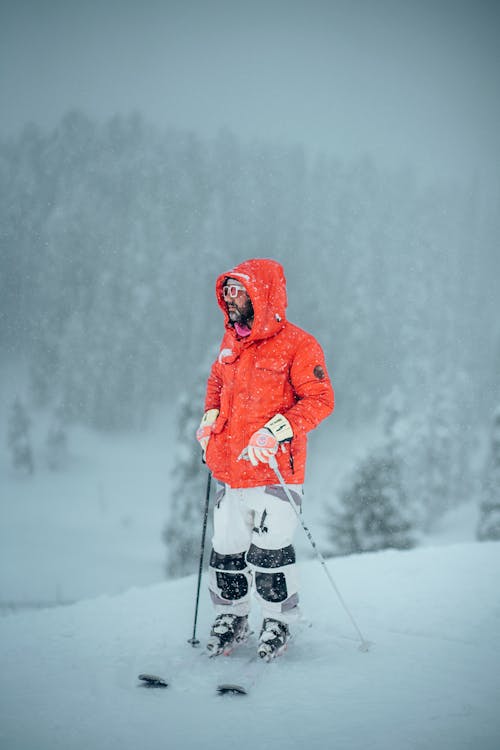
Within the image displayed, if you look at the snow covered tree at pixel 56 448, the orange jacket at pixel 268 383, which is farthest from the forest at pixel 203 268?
the orange jacket at pixel 268 383

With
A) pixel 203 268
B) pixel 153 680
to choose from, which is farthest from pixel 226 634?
pixel 203 268

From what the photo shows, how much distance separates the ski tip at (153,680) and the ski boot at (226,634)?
550mm

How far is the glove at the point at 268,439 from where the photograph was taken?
3.34m

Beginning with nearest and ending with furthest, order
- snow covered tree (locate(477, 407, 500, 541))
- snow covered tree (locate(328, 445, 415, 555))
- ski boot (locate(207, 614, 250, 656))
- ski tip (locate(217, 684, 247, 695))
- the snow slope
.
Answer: the snow slope
ski tip (locate(217, 684, 247, 695))
ski boot (locate(207, 614, 250, 656))
snow covered tree (locate(328, 445, 415, 555))
snow covered tree (locate(477, 407, 500, 541))

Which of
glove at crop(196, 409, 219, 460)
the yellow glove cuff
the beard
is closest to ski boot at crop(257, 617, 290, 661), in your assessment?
glove at crop(196, 409, 219, 460)

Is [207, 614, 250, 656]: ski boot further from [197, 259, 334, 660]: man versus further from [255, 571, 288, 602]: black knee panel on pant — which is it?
[255, 571, 288, 602]: black knee panel on pant

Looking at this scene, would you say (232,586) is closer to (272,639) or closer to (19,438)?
(272,639)

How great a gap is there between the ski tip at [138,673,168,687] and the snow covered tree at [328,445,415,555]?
1381 centimetres

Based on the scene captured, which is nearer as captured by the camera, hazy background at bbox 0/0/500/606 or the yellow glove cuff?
the yellow glove cuff

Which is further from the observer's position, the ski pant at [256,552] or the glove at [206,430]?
the glove at [206,430]

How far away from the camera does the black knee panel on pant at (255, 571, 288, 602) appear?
3508 millimetres

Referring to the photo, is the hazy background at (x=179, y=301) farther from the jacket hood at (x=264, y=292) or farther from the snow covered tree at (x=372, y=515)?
the jacket hood at (x=264, y=292)

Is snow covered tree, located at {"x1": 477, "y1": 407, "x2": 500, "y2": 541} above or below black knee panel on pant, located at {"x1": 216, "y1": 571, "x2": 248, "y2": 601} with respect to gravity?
below

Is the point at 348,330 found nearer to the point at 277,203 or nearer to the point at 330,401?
the point at 277,203
